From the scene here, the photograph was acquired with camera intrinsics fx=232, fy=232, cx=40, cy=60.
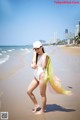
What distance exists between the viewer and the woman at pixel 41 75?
85.9 inches

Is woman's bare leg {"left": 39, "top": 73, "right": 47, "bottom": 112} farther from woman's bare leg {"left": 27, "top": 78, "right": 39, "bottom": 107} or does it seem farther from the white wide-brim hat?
the white wide-brim hat

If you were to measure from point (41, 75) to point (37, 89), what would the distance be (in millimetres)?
147

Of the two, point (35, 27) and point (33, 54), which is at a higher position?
point (35, 27)

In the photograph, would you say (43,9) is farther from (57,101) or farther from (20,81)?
(57,101)

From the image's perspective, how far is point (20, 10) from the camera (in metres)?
2.29

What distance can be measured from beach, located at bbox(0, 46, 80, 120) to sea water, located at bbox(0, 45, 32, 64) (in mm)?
12

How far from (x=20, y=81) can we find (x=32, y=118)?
0.37 m

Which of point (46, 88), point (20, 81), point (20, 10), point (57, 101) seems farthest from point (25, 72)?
point (20, 10)

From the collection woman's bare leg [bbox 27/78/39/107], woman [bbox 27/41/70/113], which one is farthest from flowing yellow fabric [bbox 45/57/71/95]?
woman's bare leg [bbox 27/78/39/107]

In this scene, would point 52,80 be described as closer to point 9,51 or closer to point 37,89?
point 37,89

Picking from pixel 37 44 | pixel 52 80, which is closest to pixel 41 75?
pixel 52 80

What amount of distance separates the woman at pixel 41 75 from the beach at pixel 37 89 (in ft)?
0.13

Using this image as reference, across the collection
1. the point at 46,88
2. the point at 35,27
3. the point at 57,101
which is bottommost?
the point at 57,101

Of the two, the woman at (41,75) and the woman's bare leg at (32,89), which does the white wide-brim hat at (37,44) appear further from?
the woman's bare leg at (32,89)
